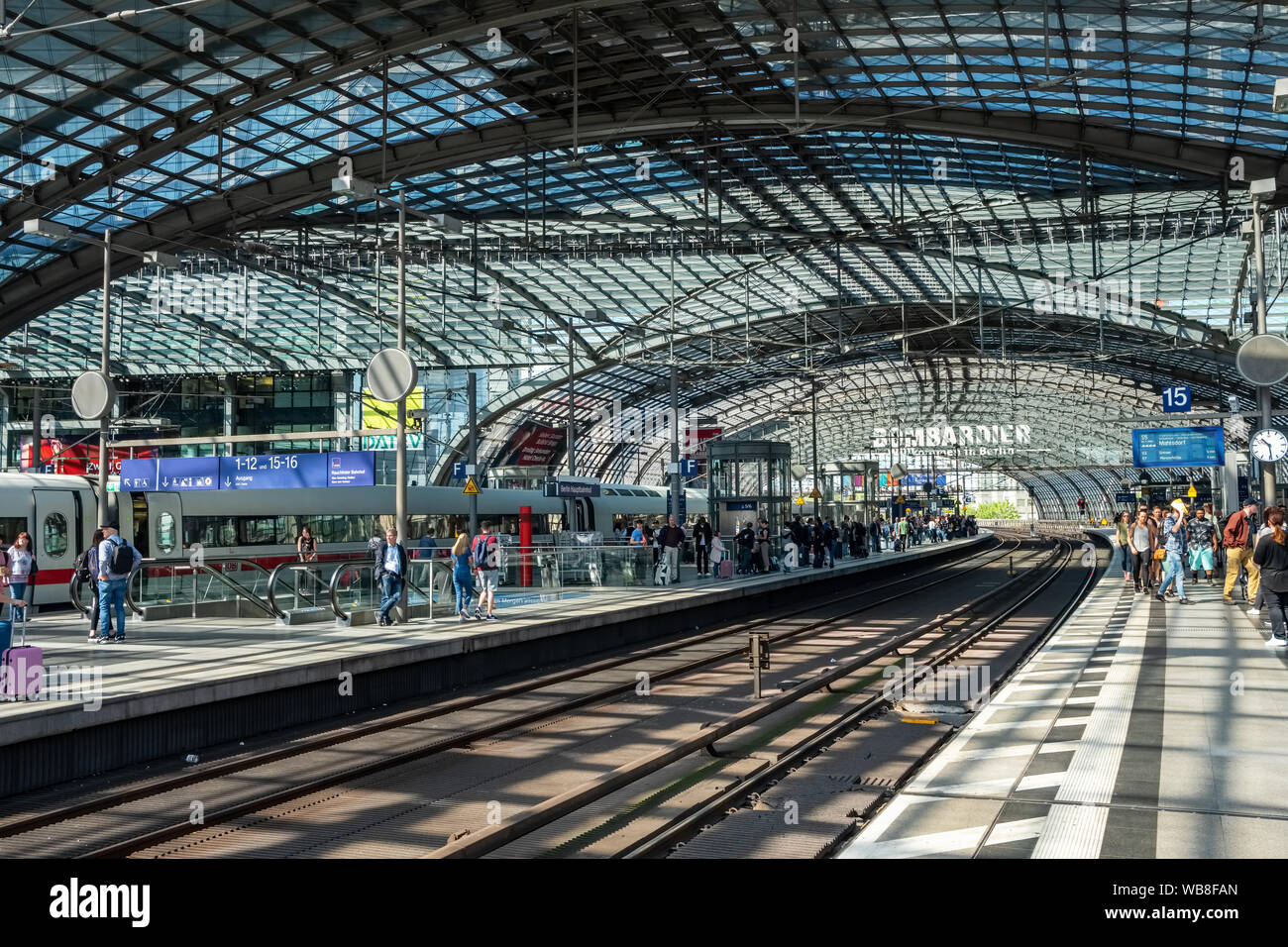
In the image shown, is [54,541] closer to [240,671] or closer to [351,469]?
[351,469]

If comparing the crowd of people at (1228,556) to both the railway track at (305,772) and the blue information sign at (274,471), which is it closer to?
the railway track at (305,772)

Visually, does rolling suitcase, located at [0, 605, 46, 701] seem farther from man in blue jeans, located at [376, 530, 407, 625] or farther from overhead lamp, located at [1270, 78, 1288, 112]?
overhead lamp, located at [1270, 78, 1288, 112]

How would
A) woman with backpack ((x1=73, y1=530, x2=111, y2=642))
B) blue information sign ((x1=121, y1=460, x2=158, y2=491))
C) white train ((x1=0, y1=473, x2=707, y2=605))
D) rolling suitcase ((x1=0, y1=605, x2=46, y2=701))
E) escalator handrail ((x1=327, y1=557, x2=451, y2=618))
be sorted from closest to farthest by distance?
rolling suitcase ((x1=0, y1=605, x2=46, y2=701)) < woman with backpack ((x1=73, y1=530, x2=111, y2=642)) < escalator handrail ((x1=327, y1=557, x2=451, y2=618)) < white train ((x1=0, y1=473, x2=707, y2=605)) < blue information sign ((x1=121, y1=460, x2=158, y2=491))

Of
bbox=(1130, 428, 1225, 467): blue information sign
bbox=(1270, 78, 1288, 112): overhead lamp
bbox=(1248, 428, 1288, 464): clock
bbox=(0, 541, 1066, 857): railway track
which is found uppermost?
bbox=(1270, 78, 1288, 112): overhead lamp

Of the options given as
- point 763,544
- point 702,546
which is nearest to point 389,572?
point 702,546

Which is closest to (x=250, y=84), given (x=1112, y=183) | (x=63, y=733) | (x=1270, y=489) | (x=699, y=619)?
(x=699, y=619)

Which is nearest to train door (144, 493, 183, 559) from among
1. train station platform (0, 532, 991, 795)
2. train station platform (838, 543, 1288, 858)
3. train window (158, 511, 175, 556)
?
train window (158, 511, 175, 556)

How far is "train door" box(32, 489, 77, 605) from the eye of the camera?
84.3 feet

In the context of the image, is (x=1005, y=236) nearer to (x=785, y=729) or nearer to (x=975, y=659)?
(x=975, y=659)

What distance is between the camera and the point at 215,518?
33.5 metres

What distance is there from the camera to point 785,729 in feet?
40.8

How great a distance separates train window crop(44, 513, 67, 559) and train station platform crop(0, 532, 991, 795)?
19.1 feet

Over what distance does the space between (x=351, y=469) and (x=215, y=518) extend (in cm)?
1314
